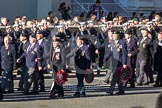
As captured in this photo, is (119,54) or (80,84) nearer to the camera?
(80,84)

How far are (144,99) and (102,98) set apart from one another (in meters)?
1.09

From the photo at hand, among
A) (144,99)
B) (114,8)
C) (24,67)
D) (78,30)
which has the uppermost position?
(114,8)

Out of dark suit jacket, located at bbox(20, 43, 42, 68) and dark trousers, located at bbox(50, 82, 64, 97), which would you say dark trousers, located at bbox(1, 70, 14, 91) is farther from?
dark trousers, located at bbox(50, 82, 64, 97)

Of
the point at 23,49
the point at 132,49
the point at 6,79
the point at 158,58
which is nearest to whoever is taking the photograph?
the point at 6,79

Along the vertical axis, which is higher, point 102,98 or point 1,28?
point 1,28

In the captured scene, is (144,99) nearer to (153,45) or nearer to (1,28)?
(153,45)

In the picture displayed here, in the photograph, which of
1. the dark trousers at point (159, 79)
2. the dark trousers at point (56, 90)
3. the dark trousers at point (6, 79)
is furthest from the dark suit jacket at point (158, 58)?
the dark trousers at point (6, 79)

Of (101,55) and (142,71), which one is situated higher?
(101,55)

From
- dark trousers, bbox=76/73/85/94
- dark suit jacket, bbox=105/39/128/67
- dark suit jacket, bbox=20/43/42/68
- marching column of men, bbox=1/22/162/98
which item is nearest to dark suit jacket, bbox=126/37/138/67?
marching column of men, bbox=1/22/162/98

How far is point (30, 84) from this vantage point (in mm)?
14789

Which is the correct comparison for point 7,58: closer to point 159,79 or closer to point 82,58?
point 82,58

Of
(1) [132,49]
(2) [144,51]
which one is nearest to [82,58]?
(1) [132,49]

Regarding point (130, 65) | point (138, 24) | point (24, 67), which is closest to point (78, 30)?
point (138, 24)

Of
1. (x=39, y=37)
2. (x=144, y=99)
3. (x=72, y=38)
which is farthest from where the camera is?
(x=72, y=38)
